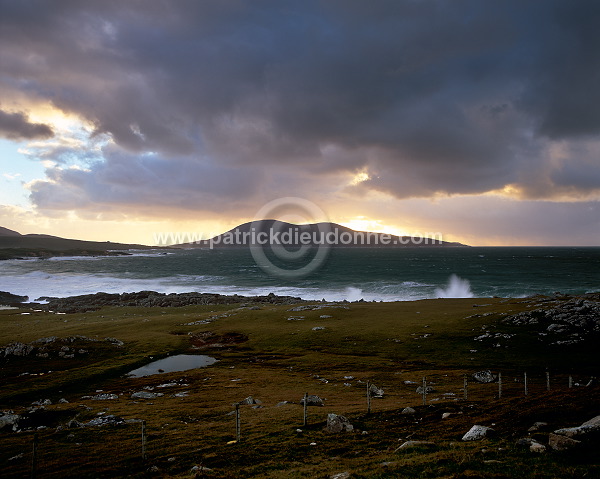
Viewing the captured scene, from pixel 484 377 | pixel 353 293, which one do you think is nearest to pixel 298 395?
pixel 484 377

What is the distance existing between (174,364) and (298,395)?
25.7m

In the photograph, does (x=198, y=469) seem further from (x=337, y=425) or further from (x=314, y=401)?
(x=314, y=401)

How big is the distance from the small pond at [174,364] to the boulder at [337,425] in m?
32.5

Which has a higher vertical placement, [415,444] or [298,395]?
[415,444]

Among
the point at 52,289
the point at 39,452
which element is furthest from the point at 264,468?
the point at 52,289

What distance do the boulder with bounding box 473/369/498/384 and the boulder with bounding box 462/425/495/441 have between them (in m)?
23.1

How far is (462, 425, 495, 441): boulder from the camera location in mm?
18188

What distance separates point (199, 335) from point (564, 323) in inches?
2550

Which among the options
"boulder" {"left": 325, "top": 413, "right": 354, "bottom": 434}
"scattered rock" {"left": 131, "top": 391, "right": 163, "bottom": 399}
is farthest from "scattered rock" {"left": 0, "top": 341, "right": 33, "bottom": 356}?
"boulder" {"left": 325, "top": 413, "right": 354, "bottom": 434}

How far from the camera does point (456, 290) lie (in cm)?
14100

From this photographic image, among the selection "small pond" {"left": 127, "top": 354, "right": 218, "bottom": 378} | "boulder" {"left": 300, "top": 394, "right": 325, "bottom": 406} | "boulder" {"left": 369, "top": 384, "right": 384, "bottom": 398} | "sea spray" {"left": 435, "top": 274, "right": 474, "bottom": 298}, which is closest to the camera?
"boulder" {"left": 300, "top": 394, "right": 325, "bottom": 406}

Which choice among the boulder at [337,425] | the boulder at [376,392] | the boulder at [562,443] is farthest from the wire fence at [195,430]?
the boulder at [562,443]

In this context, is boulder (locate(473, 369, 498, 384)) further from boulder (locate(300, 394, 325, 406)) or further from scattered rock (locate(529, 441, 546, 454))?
scattered rock (locate(529, 441, 546, 454))

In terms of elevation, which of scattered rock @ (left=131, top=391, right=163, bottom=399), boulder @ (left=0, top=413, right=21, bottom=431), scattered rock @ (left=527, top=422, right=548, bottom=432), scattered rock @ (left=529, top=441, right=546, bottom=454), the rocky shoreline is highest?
scattered rock @ (left=529, top=441, right=546, bottom=454)
